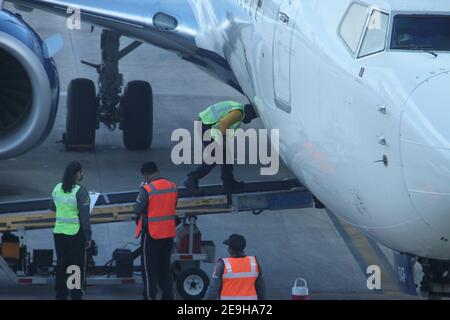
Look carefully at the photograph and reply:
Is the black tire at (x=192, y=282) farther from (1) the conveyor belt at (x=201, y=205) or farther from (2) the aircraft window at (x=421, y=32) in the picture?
(2) the aircraft window at (x=421, y=32)

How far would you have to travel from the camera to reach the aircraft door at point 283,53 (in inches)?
402

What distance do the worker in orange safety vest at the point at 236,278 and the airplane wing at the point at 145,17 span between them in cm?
567

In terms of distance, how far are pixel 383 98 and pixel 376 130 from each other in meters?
0.21

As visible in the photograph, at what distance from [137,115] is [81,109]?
0.80 m

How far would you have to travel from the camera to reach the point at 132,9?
15594 mm

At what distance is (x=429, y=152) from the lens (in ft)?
26.9

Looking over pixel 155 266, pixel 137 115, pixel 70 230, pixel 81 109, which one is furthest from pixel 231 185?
pixel 137 115

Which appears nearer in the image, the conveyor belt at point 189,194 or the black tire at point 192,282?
the black tire at point 192,282

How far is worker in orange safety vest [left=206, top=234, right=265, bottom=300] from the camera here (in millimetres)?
9789

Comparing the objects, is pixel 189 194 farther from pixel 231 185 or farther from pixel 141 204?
pixel 141 204

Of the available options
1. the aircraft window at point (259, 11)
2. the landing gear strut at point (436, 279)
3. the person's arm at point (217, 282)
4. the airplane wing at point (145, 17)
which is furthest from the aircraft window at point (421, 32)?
the airplane wing at point (145, 17)

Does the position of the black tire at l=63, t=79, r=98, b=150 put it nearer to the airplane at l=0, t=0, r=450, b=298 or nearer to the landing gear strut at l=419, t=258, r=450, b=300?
the airplane at l=0, t=0, r=450, b=298

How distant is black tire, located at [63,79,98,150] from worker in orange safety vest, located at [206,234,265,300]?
783 cm

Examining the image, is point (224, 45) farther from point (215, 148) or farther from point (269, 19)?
point (269, 19)
